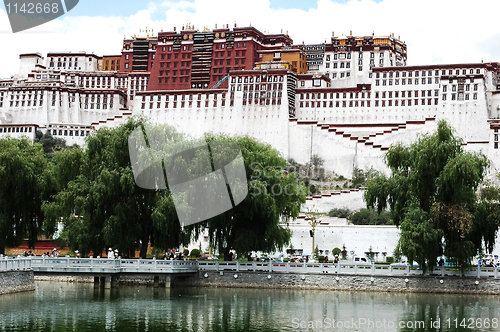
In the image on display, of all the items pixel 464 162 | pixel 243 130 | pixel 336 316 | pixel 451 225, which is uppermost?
pixel 243 130

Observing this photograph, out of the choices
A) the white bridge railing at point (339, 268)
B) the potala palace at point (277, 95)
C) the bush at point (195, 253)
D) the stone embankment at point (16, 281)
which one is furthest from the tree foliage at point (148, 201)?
the potala palace at point (277, 95)

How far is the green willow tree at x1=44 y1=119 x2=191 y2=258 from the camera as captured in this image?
36.2 meters

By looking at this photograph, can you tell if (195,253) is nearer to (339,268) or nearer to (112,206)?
(112,206)

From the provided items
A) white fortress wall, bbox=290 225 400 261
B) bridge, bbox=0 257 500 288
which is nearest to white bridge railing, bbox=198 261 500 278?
bridge, bbox=0 257 500 288

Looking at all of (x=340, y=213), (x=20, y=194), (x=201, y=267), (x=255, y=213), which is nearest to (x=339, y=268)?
(x=255, y=213)

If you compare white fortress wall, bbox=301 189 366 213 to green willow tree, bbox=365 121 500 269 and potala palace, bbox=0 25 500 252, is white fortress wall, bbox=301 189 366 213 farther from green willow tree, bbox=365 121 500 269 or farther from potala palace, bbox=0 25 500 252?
green willow tree, bbox=365 121 500 269

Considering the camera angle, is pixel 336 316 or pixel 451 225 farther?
pixel 451 225

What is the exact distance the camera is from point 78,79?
117 m

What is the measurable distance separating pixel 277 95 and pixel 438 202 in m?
54.8

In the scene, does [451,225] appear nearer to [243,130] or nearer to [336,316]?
[336,316]

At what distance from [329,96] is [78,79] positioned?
4417cm

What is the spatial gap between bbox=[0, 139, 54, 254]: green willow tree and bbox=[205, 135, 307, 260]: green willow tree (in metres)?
9.07

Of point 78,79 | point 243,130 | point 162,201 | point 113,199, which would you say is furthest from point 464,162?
point 78,79

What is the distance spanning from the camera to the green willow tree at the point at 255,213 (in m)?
38.3
